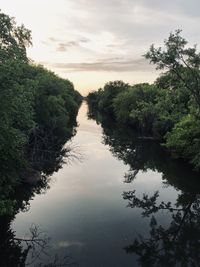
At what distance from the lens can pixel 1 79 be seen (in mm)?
19969

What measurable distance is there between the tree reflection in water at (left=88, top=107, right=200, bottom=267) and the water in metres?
0.06

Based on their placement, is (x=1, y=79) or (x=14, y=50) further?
(x=14, y=50)

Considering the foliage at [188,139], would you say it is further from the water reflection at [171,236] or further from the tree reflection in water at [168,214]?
the water reflection at [171,236]

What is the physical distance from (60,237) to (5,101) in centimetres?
1041

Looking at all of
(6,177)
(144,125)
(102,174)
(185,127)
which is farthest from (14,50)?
(144,125)

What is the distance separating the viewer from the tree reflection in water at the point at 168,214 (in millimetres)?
24500

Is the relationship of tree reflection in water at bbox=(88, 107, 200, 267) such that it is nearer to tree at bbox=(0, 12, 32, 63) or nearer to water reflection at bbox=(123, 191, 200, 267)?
water reflection at bbox=(123, 191, 200, 267)

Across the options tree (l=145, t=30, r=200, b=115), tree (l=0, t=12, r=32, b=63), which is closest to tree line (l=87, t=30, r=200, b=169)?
tree (l=145, t=30, r=200, b=115)

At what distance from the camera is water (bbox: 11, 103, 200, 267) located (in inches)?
970

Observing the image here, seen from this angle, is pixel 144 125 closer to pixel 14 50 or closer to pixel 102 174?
pixel 102 174

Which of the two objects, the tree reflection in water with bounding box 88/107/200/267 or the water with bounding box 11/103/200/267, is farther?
the water with bounding box 11/103/200/267

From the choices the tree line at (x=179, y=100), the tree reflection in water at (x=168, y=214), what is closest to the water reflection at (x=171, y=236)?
the tree reflection in water at (x=168, y=214)

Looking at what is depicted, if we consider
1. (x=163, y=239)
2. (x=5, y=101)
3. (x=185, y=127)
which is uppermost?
(x=185, y=127)

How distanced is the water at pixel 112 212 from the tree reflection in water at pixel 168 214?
6 centimetres
